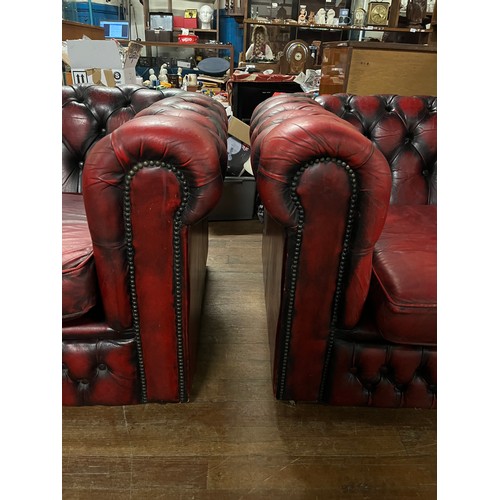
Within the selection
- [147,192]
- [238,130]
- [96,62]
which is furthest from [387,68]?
[147,192]

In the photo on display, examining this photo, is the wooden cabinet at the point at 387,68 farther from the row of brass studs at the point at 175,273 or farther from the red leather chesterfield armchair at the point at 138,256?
the row of brass studs at the point at 175,273

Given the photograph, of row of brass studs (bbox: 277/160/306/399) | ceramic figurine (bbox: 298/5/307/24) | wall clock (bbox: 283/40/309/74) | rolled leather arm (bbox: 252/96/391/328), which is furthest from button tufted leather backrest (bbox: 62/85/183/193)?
ceramic figurine (bbox: 298/5/307/24)

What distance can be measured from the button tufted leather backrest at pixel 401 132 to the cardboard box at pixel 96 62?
0.94 m

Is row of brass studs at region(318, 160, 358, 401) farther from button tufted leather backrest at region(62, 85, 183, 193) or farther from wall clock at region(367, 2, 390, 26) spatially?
wall clock at region(367, 2, 390, 26)

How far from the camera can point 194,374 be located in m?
1.27

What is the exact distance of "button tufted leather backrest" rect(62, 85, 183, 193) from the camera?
4.95 feet

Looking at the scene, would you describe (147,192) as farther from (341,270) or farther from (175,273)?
(341,270)

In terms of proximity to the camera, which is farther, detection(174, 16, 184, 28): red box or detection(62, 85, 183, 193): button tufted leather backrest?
detection(174, 16, 184, 28): red box

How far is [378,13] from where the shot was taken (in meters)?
3.89

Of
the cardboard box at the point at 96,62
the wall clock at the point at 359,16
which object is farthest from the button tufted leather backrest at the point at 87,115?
the wall clock at the point at 359,16

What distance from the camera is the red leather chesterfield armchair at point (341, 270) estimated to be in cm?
85

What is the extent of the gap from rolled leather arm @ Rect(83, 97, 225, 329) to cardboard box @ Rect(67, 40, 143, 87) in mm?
1043
